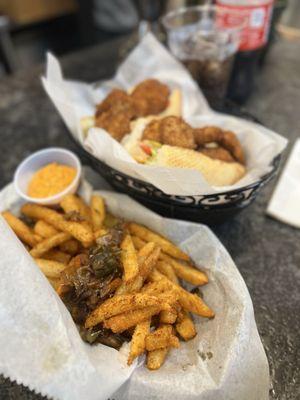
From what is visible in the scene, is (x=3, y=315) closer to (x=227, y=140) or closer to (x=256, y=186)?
(x=256, y=186)

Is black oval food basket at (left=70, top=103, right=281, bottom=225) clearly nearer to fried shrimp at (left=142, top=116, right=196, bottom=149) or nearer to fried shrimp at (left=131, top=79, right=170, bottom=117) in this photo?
fried shrimp at (left=142, top=116, right=196, bottom=149)

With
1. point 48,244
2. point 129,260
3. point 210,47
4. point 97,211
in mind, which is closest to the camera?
point 129,260

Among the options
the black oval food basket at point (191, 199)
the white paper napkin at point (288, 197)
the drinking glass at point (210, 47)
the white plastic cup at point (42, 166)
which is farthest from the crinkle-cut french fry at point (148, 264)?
the drinking glass at point (210, 47)

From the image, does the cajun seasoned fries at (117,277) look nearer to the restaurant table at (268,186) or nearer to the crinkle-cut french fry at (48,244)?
the crinkle-cut french fry at (48,244)

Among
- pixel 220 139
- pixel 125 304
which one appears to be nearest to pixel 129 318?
pixel 125 304

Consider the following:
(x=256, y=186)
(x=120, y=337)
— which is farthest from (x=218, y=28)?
(x=120, y=337)

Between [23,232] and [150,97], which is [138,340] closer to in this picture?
[23,232]

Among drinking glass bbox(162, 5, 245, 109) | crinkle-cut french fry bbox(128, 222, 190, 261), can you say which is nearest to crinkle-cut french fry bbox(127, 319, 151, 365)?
crinkle-cut french fry bbox(128, 222, 190, 261)

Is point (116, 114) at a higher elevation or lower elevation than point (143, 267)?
higher
